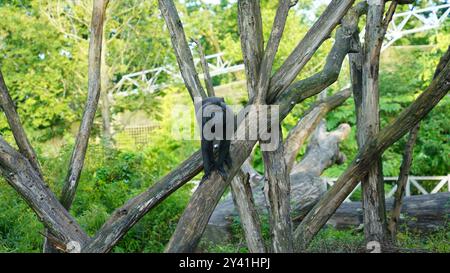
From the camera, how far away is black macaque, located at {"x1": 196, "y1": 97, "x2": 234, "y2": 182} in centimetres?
420

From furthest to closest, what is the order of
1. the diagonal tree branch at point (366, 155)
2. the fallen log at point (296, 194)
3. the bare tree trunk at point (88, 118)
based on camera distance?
the fallen log at point (296, 194)
the diagonal tree branch at point (366, 155)
the bare tree trunk at point (88, 118)

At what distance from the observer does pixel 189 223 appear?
4.04 m

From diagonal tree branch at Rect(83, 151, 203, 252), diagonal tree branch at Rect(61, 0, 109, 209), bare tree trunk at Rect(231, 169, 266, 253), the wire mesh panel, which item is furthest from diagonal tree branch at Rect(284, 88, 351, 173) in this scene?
the wire mesh panel

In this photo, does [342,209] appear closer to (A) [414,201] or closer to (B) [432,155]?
A: (A) [414,201]

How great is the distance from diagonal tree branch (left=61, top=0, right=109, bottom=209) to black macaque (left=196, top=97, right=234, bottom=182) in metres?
1.44

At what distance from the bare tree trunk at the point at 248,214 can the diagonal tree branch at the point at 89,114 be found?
1.40m

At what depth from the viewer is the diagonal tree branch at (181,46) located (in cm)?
523

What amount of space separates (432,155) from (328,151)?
2343mm

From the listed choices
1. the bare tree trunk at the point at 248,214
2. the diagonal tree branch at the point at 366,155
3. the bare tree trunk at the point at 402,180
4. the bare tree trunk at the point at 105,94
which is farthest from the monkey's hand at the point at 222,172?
the bare tree trunk at the point at 105,94

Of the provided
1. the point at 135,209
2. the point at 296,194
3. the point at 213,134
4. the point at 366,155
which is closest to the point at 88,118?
the point at 135,209

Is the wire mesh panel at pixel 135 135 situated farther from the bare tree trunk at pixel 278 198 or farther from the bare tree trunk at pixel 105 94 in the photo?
the bare tree trunk at pixel 278 198

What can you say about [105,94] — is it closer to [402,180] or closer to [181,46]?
[181,46]

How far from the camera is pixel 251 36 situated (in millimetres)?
4891

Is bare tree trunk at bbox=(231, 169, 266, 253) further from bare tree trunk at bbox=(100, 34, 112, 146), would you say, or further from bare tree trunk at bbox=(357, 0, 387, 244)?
bare tree trunk at bbox=(100, 34, 112, 146)
